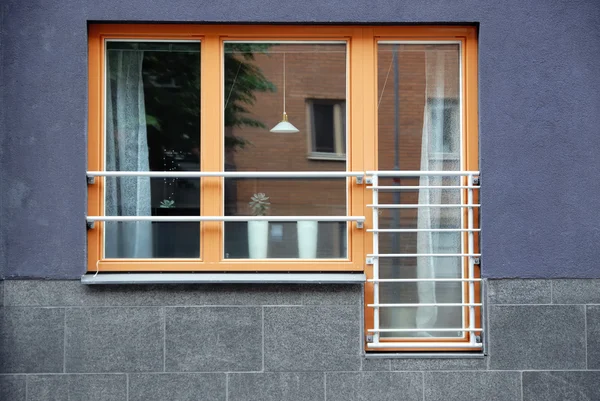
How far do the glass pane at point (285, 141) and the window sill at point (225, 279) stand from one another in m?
0.22

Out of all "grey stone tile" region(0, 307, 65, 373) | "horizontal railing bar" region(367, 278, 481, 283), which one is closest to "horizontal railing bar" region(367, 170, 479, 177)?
"horizontal railing bar" region(367, 278, 481, 283)

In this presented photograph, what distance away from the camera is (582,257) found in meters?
6.27

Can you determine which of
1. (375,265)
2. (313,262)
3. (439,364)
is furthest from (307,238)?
(439,364)

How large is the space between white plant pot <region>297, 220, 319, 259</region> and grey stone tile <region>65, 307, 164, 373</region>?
1229 mm

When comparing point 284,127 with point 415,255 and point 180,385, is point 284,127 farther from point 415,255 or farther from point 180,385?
point 180,385

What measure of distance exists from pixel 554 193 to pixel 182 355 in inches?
127

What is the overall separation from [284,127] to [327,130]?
36 centimetres

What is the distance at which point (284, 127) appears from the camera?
6582 millimetres

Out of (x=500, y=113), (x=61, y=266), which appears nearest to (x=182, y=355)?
(x=61, y=266)

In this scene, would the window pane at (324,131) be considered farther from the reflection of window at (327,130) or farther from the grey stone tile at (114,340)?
the grey stone tile at (114,340)

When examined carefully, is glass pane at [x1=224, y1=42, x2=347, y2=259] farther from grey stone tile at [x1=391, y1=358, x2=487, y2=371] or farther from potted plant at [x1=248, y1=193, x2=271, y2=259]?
grey stone tile at [x1=391, y1=358, x2=487, y2=371]

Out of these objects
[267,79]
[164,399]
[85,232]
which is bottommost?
[164,399]

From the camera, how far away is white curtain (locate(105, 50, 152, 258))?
21.1 ft

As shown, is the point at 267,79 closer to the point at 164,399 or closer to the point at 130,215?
the point at 130,215
